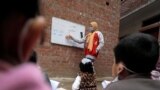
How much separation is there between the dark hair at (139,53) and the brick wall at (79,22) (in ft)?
13.2

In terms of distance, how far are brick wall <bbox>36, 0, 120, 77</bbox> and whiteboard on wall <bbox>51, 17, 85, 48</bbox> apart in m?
0.10

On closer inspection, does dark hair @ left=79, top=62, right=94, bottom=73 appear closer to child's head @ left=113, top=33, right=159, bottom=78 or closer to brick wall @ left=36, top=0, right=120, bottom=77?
brick wall @ left=36, top=0, right=120, bottom=77

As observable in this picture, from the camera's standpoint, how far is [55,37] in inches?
320

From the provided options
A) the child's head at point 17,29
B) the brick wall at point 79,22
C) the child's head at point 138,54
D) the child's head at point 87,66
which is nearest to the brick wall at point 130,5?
the brick wall at point 79,22

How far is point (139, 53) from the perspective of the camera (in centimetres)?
264

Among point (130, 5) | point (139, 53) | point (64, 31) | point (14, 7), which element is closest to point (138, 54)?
point (139, 53)

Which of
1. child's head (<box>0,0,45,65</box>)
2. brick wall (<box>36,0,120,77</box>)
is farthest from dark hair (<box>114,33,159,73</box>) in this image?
brick wall (<box>36,0,120,77</box>)

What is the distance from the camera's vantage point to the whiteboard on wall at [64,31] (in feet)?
26.6

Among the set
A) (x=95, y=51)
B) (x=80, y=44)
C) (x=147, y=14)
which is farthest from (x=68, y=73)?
(x=147, y=14)

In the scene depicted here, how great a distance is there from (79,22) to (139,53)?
6.47m

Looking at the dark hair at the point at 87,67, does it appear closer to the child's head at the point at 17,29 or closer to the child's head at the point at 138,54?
the child's head at the point at 138,54

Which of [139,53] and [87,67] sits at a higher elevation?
[139,53]

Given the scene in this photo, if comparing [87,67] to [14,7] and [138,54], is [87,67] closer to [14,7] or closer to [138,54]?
[138,54]

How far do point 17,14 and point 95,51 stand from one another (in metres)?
6.56
